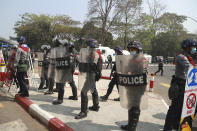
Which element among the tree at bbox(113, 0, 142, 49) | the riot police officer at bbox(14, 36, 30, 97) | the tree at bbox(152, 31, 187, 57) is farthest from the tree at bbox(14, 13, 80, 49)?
the riot police officer at bbox(14, 36, 30, 97)

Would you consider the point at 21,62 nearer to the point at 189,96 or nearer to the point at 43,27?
the point at 189,96

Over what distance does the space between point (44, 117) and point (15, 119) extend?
76 cm

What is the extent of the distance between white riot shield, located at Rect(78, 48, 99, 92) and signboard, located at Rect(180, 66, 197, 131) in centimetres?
193

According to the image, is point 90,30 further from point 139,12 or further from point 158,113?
point 158,113

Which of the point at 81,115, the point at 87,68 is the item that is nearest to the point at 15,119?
the point at 81,115

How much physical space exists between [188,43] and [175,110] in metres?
1.18

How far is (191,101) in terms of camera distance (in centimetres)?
257

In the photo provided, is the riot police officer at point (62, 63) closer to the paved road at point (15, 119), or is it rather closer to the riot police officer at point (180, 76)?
the paved road at point (15, 119)

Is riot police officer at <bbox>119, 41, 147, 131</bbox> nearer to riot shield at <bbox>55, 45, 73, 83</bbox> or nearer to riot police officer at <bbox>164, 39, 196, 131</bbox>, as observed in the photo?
riot police officer at <bbox>164, 39, 196, 131</bbox>

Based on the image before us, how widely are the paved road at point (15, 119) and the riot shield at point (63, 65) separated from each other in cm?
123

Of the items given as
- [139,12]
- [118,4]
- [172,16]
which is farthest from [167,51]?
[118,4]

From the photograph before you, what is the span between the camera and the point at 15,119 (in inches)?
158

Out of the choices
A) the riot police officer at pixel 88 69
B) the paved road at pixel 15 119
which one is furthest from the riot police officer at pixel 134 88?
the paved road at pixel 15 119

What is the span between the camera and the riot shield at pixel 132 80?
8.80ft
